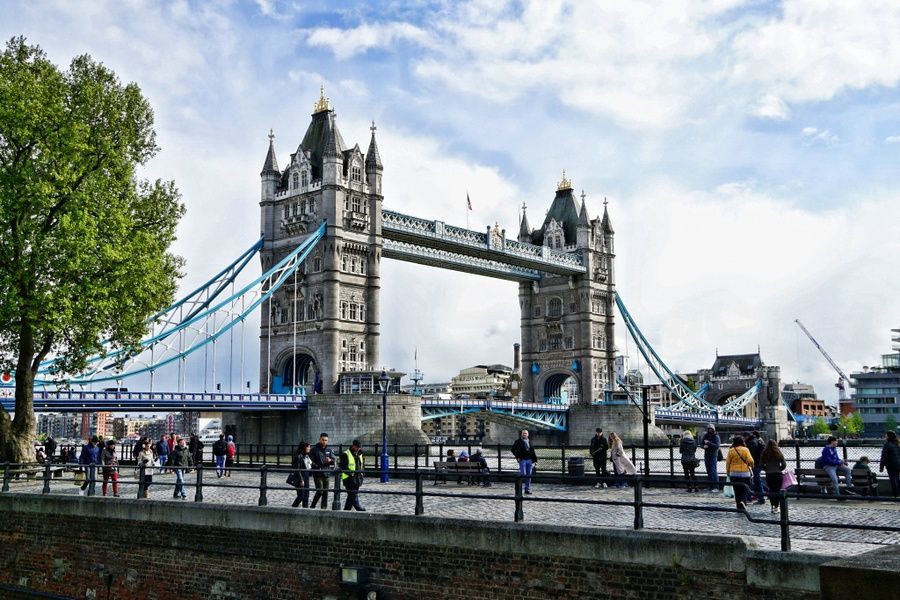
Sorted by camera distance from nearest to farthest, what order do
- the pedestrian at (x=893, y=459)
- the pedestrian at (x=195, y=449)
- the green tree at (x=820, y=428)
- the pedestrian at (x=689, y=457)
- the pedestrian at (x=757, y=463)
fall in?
the pedestrian at (x=893, y=459) < the pedestrian at (x=757, y=463) < the pedestrian at (x=689, y=457) < the pedestrian at (x=195, y=449) < the green tree at (x=820, y=428)

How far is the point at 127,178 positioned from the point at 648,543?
66.3ft

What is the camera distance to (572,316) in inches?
3910

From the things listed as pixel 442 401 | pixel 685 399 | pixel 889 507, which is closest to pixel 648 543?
pixel 889 507

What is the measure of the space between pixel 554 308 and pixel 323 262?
127 feet

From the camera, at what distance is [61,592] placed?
55.8 feet

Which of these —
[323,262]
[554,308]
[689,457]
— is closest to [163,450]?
[689,457]

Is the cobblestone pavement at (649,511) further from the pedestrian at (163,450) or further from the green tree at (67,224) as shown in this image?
the pedestrian at (163,450)

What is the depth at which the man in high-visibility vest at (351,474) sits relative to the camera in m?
14.6

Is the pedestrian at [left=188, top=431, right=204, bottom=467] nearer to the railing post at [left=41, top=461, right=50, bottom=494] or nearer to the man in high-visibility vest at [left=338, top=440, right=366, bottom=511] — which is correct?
the railing post at [left=41, top=461, right=50, bottom=494]

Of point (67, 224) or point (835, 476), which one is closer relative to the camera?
point (835, 476)

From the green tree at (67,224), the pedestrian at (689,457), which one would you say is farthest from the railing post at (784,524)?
the green tree at (67,224)

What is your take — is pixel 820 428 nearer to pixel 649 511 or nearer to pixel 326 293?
pixel 326 293

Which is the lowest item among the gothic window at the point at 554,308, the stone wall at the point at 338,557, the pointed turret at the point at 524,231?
the stone wall at the point at 338,557

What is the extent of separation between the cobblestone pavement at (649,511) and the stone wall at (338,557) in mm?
500
